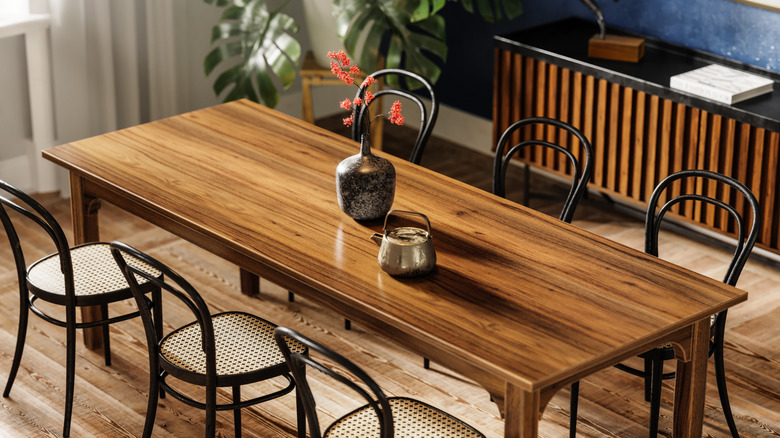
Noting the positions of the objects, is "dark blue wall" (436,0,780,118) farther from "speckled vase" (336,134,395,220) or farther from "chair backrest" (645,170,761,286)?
"speckled vase" (336,134,395,220)

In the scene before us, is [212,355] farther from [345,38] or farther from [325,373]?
[345,38]

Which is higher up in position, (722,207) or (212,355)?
(722,207)

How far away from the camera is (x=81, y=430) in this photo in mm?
3170

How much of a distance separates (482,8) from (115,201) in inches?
89.8

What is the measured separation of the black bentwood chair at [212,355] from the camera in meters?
2.63

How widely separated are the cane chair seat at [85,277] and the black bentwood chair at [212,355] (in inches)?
13.5

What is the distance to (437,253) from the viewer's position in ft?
8.86

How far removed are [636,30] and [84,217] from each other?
2580 mm

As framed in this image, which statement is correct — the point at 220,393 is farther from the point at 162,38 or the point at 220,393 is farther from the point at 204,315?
the point at 162,38

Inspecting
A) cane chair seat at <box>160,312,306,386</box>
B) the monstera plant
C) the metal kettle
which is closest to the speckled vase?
the metal kettle

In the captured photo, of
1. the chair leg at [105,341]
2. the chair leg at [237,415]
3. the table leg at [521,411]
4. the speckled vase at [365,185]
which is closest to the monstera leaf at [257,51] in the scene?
the chair leg at [105,341]

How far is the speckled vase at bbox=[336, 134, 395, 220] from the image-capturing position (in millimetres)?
2828

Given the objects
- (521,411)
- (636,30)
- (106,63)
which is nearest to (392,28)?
(636,30)

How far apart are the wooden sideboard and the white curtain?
1608mm
